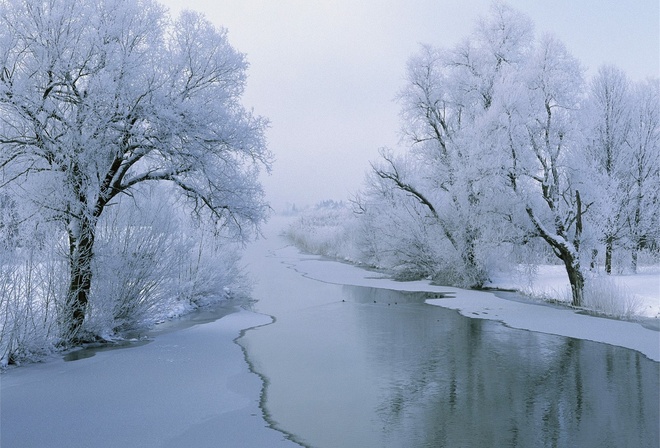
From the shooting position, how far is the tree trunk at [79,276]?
11.2m

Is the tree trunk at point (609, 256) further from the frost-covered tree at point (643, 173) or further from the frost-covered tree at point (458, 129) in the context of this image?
the frost-covered tree at point (458, 129)

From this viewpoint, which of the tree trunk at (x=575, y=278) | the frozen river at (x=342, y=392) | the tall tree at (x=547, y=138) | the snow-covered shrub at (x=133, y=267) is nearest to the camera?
the frozen river at (x=342, y=392)

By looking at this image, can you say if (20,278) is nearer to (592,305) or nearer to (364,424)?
(364,424)

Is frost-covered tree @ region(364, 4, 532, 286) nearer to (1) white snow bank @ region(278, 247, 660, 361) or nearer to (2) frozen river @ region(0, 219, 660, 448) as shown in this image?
(1) white snow bank @ region(278, 247, 660, 361)

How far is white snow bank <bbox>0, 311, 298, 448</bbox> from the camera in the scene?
6383 mm

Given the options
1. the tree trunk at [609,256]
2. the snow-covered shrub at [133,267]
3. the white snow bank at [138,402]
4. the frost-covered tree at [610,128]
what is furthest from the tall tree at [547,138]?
the white snow bank at [138,402]

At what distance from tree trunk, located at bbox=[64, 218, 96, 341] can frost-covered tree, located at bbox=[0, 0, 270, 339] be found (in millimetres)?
26

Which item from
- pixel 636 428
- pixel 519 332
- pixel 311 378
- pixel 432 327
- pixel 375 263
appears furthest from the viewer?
pixel 375 263

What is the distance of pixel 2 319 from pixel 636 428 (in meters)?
10.4

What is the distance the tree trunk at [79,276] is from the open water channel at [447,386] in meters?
3.73

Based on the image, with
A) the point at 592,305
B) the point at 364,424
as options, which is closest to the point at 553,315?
the point at 592,305

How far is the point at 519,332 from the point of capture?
13.4 meters

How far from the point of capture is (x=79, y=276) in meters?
11.5

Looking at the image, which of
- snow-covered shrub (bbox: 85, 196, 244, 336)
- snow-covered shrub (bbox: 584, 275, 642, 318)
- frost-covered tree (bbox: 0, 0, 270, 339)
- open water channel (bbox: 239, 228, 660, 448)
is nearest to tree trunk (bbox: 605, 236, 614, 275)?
snow-covered shrub (bbox: 584, 275, 642, 318)
